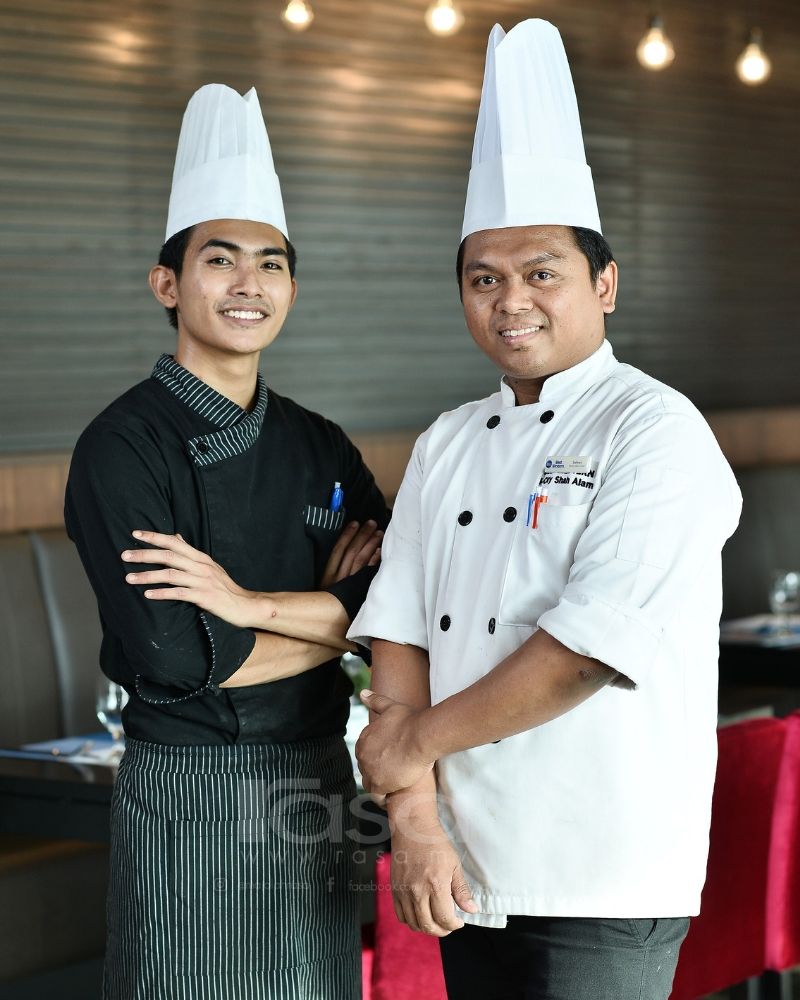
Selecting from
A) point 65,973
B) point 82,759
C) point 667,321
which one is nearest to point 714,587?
point 82,759

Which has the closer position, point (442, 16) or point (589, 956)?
point (589, 956)

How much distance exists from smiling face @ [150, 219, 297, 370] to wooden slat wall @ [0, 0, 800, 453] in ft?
6.43

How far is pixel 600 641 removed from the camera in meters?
1.36

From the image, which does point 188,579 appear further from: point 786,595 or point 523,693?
point 786,595

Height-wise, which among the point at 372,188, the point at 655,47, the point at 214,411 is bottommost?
the point at 214,411

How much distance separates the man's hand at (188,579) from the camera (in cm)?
170

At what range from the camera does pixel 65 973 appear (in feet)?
9.93

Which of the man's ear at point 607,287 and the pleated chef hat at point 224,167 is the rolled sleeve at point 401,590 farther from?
the pleated chef hat at point 224,167

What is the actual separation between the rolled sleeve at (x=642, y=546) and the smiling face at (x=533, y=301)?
0.54 ft

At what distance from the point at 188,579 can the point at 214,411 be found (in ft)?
0.87

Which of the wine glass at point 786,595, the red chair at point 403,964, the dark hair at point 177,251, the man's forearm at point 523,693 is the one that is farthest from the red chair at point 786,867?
the wine glass at point 786,595

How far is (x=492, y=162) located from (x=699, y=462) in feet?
1.50

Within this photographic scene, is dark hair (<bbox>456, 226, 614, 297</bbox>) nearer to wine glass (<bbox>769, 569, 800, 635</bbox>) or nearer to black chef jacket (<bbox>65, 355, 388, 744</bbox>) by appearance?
black chef jacket (<bbox>65, 355, 388, 744</bbox>)

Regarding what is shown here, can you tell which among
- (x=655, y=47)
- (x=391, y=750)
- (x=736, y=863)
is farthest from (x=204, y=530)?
(x=655, y=47)
